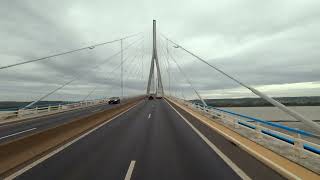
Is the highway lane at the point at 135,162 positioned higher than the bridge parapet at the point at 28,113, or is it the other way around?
the bridge parapet at the point at 28,113

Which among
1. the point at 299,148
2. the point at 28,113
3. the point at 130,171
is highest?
the point at 28,113

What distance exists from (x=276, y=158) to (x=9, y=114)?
102 feet

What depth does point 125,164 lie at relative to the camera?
8867mm

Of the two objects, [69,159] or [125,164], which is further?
[69,159]

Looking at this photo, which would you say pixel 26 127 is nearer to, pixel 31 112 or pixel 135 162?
A: pixel 135 162

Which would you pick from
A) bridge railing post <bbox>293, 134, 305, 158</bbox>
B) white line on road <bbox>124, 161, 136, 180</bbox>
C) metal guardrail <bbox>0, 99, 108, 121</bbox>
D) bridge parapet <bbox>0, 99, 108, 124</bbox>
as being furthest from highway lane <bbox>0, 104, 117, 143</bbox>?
bridge railing post <bbox>293, 134, 305, 158</bbox>

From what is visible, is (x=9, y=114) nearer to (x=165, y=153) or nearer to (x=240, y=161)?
(x=165, y=153)

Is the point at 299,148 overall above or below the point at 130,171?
above

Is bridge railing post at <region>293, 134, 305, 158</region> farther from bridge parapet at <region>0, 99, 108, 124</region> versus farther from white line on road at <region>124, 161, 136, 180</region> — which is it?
bridge parapet at <region>0, 99, 108, 124</region>

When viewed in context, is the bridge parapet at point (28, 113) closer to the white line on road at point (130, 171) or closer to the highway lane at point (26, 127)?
the highway lane at point (26, 127)

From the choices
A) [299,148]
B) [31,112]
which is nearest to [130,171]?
[299,148]

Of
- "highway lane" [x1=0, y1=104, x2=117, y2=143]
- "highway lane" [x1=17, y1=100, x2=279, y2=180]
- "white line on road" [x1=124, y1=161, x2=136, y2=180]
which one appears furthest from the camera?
"highway lane" [x1=0, y1=104, x2=117, y2=143]

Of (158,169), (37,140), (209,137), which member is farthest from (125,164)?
(209,137)

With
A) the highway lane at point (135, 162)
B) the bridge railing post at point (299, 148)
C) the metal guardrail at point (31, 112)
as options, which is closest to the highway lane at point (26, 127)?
the metal guardrail at point (31, 112)
